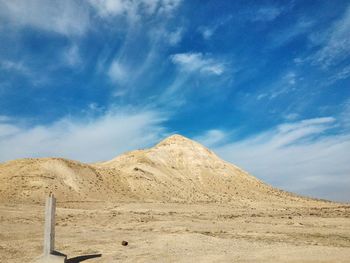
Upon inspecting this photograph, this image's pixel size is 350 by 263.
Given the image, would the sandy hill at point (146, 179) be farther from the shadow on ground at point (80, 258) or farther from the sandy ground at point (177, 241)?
the shadow on ground at point (80, 258)

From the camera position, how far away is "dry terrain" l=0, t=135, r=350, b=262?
45.1 ft

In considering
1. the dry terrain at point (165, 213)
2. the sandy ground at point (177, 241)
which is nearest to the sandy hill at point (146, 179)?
the dry terrain at point (165, 213)

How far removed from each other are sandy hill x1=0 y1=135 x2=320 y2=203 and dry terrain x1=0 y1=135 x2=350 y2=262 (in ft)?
0.43

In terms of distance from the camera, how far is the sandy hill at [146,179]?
142 ft

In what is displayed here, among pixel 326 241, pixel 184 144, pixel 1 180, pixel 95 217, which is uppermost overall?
pixel 184 144

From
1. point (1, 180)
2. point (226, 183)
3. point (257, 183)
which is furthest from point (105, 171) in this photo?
point (257, 183)

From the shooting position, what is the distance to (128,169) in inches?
2232

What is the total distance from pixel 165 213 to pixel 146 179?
21955mm

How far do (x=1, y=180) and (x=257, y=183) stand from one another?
38.5 m

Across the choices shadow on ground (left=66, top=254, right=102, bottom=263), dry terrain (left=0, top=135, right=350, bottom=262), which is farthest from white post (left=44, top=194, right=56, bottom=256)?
dry terrain (left=0, top=135, right=350, bottom=262)

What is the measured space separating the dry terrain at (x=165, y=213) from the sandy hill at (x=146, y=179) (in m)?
0.13

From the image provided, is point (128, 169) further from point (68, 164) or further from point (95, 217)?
point (95, 217)

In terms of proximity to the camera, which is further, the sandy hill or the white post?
the sandy hill

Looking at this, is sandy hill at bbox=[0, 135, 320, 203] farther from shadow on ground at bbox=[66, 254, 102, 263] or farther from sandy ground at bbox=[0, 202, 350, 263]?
shadow on ground at bbox=[66, 254, 102, 263]
